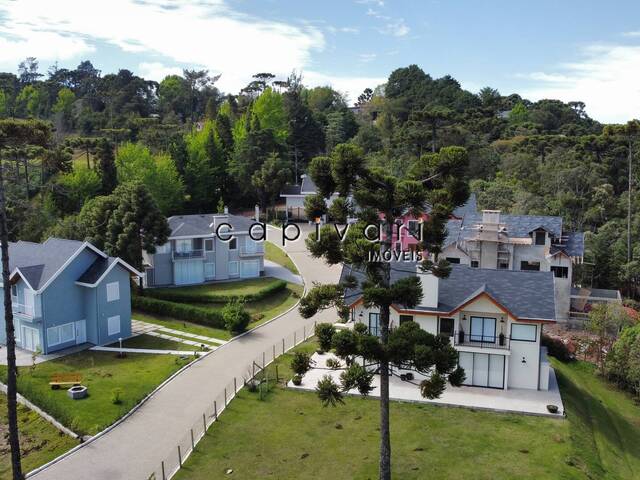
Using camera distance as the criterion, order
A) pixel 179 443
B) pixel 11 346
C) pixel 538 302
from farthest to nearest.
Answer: pixel 538 302 < pixel 179 443 < pixel 11 346

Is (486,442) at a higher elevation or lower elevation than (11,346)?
lower

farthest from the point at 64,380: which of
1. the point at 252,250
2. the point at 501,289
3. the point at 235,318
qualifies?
the point at 501,289

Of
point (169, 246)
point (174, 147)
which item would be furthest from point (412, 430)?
point (174, 147)

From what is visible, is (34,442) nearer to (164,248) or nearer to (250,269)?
(164,248)

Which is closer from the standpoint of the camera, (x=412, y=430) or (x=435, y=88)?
(x=412, y=430)

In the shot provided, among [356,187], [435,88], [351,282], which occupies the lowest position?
[351,282]

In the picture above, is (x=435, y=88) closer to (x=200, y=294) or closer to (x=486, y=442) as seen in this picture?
(x=200, y=294)

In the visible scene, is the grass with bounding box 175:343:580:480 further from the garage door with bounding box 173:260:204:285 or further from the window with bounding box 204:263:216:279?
the window with bounding box 204:263:216:279
